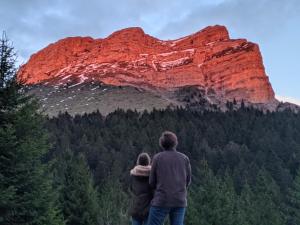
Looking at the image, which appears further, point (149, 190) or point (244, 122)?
point (244, 122)

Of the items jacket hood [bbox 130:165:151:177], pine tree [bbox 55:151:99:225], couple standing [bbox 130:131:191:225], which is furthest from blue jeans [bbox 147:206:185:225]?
pine tree [bbox 55:151:99:225]

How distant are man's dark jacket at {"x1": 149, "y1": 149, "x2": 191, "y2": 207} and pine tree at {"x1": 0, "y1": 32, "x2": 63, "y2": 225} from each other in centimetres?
714

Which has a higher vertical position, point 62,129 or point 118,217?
point 62,129

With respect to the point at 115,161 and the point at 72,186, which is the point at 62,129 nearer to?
the point at 115,161

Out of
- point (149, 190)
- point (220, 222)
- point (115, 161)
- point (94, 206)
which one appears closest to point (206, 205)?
point (220, 222)

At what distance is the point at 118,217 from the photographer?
202 feet

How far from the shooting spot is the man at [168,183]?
8.40 m

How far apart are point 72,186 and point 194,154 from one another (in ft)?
259

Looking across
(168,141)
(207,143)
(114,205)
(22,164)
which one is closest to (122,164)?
(207,143)

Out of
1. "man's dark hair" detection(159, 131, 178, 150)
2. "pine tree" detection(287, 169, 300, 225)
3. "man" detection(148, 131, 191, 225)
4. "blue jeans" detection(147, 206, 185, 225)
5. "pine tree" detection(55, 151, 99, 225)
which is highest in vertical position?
"man's dark hair" detection(159, 131, 178, 150)

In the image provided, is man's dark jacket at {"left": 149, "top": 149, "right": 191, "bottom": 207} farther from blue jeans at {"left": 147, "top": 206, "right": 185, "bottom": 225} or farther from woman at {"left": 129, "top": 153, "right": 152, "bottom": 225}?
woman at {"left": 129, "top": 153, "right": 152, "bottom": 225}

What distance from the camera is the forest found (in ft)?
50.9

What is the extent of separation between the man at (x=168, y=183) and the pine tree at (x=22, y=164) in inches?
278

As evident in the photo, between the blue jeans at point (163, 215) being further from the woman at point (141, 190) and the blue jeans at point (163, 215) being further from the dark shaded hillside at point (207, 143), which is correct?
the dark shaded hillside at point (207, 143)
